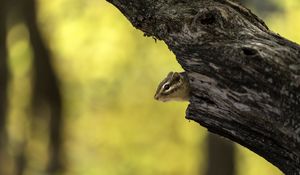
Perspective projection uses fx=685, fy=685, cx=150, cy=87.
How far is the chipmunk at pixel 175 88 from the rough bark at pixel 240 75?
50 millimetres

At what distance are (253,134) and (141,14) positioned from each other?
2.62 ft

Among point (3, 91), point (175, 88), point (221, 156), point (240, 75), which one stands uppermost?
point (240, 75)

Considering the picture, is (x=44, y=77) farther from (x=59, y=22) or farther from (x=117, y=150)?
(x=117, y=150)

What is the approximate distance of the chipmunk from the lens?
3004mm

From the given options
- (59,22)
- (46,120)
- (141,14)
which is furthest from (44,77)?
(141,14)

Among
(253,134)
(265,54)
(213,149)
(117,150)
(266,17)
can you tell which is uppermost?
(266,17)

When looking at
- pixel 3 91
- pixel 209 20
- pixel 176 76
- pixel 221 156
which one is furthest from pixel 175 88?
pixel 3 91

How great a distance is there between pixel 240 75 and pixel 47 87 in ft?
39.9

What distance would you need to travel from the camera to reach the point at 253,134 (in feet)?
9.37

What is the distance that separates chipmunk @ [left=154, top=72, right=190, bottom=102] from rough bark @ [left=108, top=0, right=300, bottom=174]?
0.05 meters

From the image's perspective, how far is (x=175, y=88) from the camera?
3.02m

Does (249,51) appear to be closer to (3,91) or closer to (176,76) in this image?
(176,76)

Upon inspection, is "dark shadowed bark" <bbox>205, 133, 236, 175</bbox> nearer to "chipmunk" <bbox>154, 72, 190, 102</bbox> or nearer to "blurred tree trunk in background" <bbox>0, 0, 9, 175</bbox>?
"blurred tree trunk in background" <bbox>0, 0, 9, 175</bbox>

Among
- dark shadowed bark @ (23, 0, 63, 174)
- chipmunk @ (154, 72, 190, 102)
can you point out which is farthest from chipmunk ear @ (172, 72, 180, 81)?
dark shadowed bark @ (23, 0, 63, 174)
